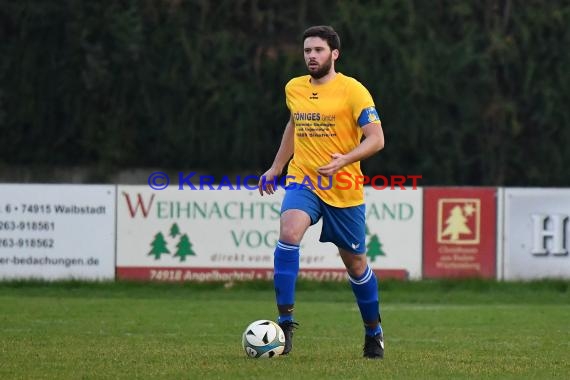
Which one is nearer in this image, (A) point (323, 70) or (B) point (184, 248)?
(A) point (323, 70)

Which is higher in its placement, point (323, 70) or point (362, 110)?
point (323, 70)

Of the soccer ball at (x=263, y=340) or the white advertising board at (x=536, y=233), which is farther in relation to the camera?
the white advertising board at (x=536, y=233)

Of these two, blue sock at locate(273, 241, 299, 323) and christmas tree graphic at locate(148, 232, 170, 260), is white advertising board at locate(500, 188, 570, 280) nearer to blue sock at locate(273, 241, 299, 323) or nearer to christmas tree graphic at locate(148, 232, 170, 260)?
christmas tree graphic at locate(148, 232, 170, 260)

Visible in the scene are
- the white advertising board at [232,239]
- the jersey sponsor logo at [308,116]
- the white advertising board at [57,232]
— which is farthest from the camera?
the white advertising board at [232,239]

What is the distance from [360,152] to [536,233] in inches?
462

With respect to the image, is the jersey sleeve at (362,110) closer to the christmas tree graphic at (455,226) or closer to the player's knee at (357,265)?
the player's knee at (357,265)

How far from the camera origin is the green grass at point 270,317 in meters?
9.08

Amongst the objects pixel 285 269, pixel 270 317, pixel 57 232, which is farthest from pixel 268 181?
pixel 57 232

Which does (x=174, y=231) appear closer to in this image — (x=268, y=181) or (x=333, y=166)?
(x=268, y=181)

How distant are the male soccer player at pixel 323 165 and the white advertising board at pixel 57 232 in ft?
36.3

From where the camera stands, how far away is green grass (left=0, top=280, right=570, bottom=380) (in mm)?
9078

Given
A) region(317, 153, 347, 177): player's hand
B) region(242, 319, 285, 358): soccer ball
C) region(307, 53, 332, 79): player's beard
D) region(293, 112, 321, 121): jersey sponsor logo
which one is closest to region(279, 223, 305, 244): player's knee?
region(317, 153, 347, 177): player's hand

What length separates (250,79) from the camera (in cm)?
3319

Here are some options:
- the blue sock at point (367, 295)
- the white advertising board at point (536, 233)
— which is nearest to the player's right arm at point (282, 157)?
the blue sock at point (367, 295)
